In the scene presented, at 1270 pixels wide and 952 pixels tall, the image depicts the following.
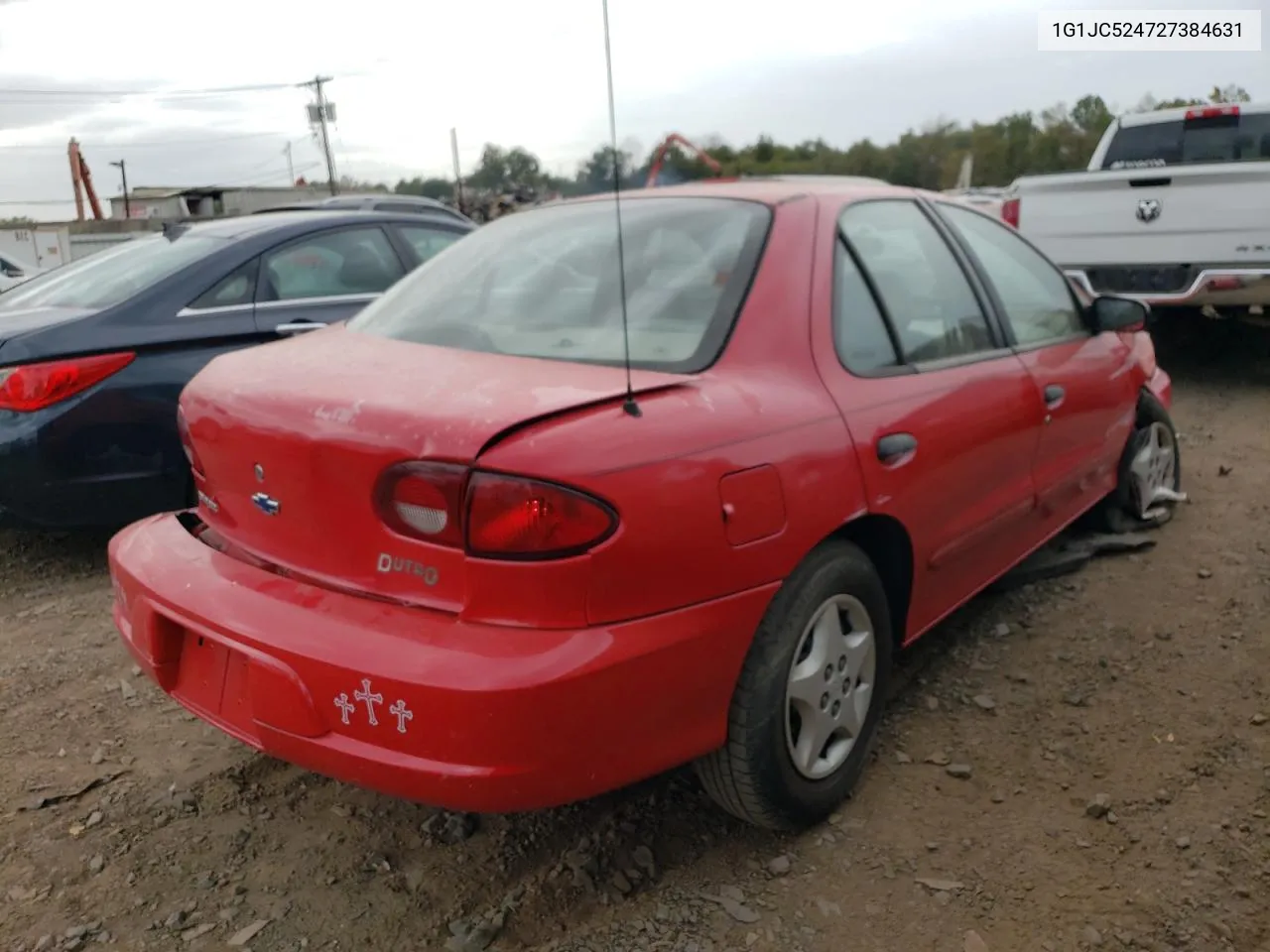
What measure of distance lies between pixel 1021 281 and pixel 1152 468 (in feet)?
4.48

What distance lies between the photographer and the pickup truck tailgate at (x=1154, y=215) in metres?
6.37

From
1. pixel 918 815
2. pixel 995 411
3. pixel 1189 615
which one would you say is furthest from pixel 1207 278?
pixel 918 815

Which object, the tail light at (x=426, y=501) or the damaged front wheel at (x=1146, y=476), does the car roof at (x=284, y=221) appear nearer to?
the tail light at (x=426, y=501)

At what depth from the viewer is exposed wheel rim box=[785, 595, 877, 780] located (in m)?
2.31

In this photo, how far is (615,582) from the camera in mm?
1891

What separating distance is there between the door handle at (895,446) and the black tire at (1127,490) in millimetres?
1955

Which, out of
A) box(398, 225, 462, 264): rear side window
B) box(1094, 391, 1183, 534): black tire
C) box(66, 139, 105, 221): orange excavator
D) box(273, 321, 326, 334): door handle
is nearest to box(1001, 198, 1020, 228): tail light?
box(1094, 391, 1183, 534): black tire

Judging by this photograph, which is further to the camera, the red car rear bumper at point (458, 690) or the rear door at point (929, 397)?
the rear door at point (929, 397)

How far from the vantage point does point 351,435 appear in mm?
2014

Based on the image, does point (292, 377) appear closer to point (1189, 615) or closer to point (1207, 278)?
point (1189, 615)

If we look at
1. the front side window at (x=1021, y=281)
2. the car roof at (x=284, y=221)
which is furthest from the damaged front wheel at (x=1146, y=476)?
the car roof at (x=284, y=221)

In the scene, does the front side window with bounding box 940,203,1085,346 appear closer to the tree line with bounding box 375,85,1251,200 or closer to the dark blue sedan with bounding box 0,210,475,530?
the tree line with bounding box 375,85,1251,200

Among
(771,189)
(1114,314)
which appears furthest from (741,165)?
(1114,314)

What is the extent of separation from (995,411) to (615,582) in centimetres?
151
